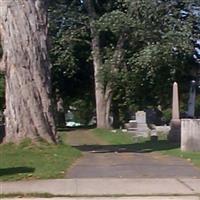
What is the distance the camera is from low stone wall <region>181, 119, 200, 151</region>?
21.2 metres

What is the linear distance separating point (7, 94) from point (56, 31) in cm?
2115

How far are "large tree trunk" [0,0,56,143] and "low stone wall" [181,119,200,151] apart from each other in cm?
449

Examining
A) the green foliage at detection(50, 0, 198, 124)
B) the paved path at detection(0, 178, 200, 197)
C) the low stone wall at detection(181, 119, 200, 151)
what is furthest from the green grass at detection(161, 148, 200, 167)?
the green foliage at detection(50, 0, 198, 124)

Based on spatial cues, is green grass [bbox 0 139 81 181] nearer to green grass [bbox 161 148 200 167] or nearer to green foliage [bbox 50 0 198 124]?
green grass [bbox 161 148 200 167]

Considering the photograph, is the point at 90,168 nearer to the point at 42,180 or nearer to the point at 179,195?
the point at 42,180

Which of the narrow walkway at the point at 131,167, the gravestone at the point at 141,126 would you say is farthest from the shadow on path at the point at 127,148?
the gravestone at the point at 141,126

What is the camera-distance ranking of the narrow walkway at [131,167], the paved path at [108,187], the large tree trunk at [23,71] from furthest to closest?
1. the large tree trunk at [23,71]
2. the narrow walkway at [131,167]
3. the paved path at [108,187]

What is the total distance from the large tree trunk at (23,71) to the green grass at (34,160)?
56 cm

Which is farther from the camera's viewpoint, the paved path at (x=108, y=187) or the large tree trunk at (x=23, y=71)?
the large tree trunk at (x=23, y=71)

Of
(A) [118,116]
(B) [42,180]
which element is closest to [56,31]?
(A) [118,116]

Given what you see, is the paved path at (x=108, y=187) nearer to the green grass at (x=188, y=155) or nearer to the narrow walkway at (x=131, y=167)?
the narrow walkway at (x=131, y=167)

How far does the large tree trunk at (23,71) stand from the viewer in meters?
20.3

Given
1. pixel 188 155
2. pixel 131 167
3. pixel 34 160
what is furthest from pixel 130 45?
pixel 131 167

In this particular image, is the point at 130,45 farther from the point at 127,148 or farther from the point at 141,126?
the point at 127,148
